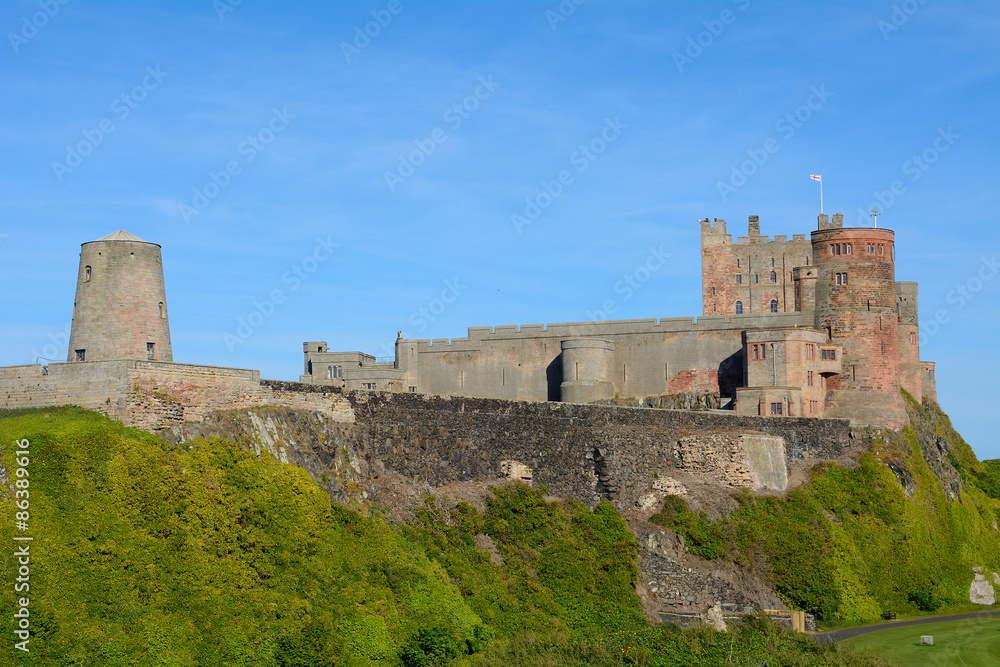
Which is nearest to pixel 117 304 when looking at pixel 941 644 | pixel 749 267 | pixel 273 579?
pixel 273 579

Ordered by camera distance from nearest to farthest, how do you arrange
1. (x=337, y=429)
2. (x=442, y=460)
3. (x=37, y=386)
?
1. (x=37, y=386)
2. (x=337, y=429)
3. (x=442, y=460)

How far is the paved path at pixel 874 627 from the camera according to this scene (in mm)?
49378

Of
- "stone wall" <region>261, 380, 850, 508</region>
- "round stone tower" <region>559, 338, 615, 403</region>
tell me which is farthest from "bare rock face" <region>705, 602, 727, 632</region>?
"round stone tower" <region>559, 338, 615, 403</region>

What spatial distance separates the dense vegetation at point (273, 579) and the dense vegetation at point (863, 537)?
685cm

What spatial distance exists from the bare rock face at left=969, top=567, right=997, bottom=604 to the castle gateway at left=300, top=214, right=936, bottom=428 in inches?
378

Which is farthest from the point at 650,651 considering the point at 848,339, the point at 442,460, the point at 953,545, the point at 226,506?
the point at 848,339

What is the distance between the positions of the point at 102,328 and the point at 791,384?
38909 millimetres

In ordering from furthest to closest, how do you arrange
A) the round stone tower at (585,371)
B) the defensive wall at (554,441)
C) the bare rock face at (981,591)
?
the round stone tower at (585,371)
the bare rock face at (981,591)
the defensive wall at (554,441)

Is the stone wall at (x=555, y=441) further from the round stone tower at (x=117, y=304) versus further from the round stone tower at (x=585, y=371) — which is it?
the round stone tower at (x=585, y=371)

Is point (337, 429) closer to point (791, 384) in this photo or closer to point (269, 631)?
point (269, 631)

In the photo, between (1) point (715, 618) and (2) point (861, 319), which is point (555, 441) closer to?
(1) point (715, 618)

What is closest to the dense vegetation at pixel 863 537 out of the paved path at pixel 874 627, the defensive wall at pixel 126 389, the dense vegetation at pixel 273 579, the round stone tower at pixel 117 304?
the paved path at pixel 874 627

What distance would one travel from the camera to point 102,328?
42.6 m

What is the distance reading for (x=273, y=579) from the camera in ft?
129
